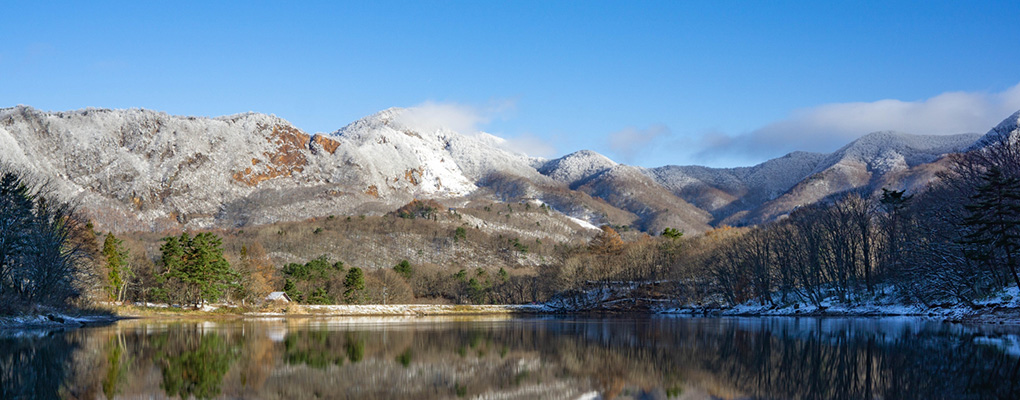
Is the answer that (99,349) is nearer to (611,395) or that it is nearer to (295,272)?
(611,395)

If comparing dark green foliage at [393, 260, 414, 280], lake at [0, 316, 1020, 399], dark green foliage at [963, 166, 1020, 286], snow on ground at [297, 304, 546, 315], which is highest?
dark green foliage at [963, 166, 1020, 286]

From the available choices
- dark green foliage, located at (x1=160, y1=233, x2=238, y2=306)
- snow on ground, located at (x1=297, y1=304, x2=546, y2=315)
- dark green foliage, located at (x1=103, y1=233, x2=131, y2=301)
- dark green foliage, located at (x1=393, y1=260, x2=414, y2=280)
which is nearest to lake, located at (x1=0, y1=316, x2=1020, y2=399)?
dark green foliage, located at (x1=160, y1=233, x2=238, y2=306)

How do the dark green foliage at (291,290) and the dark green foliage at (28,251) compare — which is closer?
the dark green foliage at (28,251)

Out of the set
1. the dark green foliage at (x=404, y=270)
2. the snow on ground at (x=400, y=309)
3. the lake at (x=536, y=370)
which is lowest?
the snow on ground at (x=400, y=309)

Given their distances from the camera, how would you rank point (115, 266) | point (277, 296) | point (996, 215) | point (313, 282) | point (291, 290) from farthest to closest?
point (313, 282) → point (291, 290) → point (277, 296) → point (115, 266) → point (996, 215)

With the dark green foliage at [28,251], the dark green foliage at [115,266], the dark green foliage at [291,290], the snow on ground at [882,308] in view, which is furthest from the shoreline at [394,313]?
the dark green foliage at [291,290]

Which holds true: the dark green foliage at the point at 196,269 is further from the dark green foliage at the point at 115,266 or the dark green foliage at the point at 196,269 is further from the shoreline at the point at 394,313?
the dark green foliage at the point at 115,266

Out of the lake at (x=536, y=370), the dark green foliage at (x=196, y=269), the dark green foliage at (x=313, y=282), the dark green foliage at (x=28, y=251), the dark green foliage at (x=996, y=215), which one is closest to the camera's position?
the lake at (x=536, y=370)

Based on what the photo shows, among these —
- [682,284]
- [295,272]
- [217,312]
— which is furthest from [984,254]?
[295,272]

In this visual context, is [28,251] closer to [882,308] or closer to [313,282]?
[882,308]

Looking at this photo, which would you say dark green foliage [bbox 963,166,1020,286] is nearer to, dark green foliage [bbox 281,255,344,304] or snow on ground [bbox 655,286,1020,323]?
snow on ground [bbox 655,286,1020,323]

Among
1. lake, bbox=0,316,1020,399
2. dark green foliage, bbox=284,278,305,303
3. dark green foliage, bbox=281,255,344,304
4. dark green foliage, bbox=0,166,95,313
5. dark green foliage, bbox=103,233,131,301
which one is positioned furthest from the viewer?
dark green foliage, bbox=281,255,344,304

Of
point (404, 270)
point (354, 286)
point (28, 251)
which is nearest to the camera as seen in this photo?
point (28, 251)

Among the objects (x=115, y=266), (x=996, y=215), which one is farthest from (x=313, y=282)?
(x=996, y=215)
